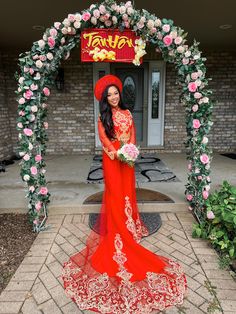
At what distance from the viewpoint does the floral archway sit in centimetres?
241

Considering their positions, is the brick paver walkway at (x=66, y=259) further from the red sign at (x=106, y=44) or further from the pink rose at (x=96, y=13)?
the pink rose at (x=96, y=13)

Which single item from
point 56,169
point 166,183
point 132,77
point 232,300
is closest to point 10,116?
point 56,169

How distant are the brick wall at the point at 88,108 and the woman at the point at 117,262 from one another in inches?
171

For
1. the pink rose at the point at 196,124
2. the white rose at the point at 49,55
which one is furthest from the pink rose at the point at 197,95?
the white rose at the point at 49,55

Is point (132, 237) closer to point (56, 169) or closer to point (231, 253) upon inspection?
point (231, 253)

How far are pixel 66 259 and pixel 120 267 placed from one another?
619 millimetres

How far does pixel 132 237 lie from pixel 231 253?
3.23 ft

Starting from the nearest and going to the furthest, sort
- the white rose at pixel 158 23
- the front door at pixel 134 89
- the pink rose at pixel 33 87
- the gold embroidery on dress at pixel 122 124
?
1. the gold embroidery on dress at pixel 122 124
2. the white rose at pixel 158 23
3. the pink rose at pixel 33 87
4. the front door at pixel 134 89

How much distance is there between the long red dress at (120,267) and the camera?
1864 millimetres

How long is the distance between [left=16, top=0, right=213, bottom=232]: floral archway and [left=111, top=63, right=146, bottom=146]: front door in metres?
3.60

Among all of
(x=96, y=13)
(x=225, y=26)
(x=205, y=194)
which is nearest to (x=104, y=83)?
(x=96, y=13)

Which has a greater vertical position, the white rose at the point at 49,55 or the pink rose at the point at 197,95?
the white rose at the point at 49,55

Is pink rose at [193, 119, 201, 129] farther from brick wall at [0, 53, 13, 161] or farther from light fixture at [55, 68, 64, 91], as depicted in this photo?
brick wall at [0, 53, 13, 161]

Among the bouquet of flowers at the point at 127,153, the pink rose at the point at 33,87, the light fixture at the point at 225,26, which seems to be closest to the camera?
the bouquet of flowers at the point at 127,153
